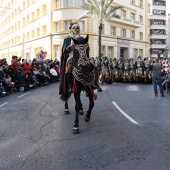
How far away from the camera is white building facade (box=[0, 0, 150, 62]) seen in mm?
38719

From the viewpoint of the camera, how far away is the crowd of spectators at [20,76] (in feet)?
50.5

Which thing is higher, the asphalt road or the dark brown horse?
the dark brown horse

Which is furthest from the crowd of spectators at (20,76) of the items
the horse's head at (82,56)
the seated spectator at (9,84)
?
the horse's head at (82,56)

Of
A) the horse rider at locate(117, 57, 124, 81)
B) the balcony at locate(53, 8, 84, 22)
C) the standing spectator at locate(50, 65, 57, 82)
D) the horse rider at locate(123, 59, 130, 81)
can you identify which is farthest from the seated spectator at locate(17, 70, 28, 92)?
the balcony at locate(53, 8, 84, 22)

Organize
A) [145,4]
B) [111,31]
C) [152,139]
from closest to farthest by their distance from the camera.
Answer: [152,139] → [111,31] → [145,4]

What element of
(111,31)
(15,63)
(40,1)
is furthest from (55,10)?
(15,63)

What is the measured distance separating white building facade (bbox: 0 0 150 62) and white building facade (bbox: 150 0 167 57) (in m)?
24.1

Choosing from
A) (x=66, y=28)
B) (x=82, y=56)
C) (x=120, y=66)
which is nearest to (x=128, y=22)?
(x=66, y=28)

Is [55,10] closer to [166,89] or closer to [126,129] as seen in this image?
[166,89]

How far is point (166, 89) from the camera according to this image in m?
16.1

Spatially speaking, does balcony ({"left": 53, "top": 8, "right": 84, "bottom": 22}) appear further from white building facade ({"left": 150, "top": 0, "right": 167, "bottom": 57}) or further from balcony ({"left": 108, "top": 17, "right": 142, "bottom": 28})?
white building facade ({"left": 150, "top": 0, "right": 167, "bottom": 57})

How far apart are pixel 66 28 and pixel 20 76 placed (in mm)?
23112

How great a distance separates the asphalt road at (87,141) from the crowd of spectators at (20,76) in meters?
6.73

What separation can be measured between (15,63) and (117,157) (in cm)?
1387
